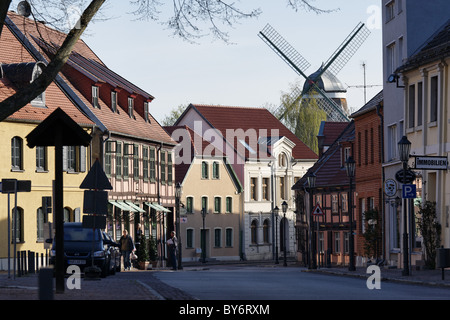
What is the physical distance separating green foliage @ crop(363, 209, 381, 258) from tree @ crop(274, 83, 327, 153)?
166ft

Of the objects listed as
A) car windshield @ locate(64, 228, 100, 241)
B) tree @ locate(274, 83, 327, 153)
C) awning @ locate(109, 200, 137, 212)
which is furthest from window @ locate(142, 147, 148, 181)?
tree @ locate(274, 83, 327, 153)

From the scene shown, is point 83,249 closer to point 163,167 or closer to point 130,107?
point 130,107

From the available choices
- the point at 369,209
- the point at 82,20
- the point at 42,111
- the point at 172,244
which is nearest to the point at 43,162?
the point at 42,111

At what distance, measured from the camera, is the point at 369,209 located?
52.5m

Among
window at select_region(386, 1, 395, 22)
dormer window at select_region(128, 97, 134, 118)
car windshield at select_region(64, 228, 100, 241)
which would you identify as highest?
window at select_region(386, 1, 395, 22)

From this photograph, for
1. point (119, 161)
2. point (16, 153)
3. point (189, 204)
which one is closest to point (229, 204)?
point (189, 204)

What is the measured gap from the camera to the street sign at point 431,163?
31922 millimetres

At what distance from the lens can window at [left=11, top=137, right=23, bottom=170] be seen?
172 feet

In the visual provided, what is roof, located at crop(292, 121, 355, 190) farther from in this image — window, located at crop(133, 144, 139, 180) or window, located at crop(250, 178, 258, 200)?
window, located at crop(250, 178, 258, 200)

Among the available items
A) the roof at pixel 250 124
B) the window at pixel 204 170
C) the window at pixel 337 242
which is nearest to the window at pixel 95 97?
the window at pixel 337 242

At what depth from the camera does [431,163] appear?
3216 centimetres

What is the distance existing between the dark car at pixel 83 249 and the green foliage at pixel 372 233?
1703 cm

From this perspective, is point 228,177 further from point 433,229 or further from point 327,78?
point 433,229

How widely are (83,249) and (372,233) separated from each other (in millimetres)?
19015
